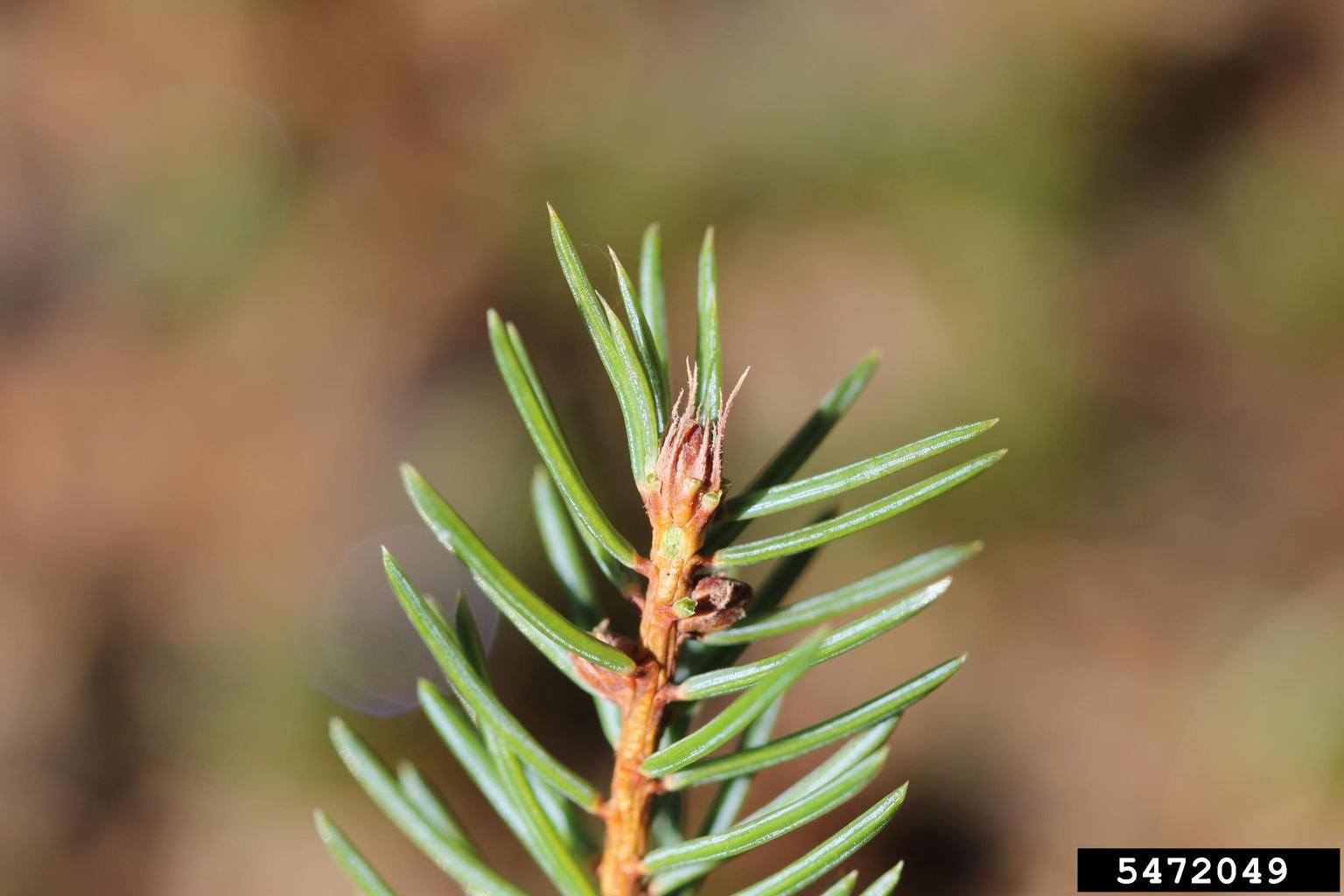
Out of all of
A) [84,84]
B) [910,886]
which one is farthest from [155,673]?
[910,886]

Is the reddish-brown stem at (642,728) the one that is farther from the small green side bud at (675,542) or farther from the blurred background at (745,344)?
the blurred background at (745,344)

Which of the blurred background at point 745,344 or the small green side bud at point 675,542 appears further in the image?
the blurred background at point 745,344

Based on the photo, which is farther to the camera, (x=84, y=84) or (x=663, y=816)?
(x=84, y=84)

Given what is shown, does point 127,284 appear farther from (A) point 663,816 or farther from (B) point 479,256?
(A) point 663,816

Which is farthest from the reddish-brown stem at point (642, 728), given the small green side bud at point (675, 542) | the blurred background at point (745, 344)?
the blurred background at point (745, 344)

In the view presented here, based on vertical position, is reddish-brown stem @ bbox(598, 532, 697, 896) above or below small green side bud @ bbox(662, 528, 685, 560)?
below

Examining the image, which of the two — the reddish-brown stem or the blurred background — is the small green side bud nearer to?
the reddish-brown stem

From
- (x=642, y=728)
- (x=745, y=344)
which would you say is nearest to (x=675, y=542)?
(x=642, y=728)

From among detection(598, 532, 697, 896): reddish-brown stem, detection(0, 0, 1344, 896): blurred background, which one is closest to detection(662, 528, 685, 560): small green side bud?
detection(598, 532, 697, 896): reddish-brown stem
